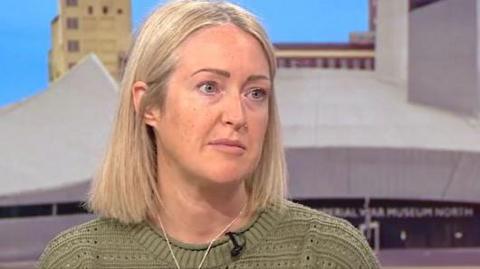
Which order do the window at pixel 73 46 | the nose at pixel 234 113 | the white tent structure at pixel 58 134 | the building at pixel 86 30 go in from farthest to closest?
1. the white tent structure at pixel 58 134
2. the window at pixel 73 46
3. the building at pixel 86 30
4. the nose at pixel 234 113

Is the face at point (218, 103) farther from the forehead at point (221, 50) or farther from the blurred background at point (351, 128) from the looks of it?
the blurred background at point (351, 128)

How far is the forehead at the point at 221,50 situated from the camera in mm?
981

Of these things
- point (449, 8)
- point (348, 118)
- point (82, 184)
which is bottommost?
point (82, 184)

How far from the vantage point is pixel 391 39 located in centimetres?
1149

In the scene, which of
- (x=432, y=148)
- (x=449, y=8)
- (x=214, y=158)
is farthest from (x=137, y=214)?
(x=449, y=8)

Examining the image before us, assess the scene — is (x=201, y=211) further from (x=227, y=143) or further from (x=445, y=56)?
(x=445, y=56)

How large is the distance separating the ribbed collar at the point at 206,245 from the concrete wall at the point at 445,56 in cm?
1070

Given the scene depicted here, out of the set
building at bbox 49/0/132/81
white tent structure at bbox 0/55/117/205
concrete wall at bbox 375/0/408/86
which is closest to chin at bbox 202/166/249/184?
building at bbox 49/0/132/81

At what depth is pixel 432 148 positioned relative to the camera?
35.9 feet

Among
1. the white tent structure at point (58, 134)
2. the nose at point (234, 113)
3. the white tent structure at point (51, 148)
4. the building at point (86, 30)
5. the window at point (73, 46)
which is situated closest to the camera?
the nose at point (234, 113)

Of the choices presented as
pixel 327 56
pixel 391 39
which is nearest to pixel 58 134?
pixel 327 56

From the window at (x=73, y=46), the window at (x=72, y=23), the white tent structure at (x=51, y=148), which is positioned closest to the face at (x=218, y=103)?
the white tent structure at (x=51, y=148)

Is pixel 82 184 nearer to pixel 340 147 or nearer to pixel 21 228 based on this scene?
pixel 21 228

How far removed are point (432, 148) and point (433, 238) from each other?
1.12 metres
